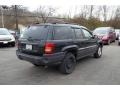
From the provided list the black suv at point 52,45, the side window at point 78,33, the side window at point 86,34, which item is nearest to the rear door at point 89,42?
the side window at point 86,34

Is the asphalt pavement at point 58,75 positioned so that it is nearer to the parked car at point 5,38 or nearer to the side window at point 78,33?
the side window at point 78,33

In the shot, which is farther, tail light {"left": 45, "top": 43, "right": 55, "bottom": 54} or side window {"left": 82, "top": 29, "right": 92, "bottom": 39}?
side window {"left": 82, "top": 29, "right": 92, "bottom": 39}

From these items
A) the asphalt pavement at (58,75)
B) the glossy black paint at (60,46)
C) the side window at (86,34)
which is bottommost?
the asphalt pavement at (58,75)

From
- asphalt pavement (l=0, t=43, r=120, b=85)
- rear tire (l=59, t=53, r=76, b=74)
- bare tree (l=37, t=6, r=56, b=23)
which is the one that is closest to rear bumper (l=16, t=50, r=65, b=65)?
rear tire (l=59, t=53, r=76, b=74)

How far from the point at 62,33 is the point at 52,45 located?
778mm

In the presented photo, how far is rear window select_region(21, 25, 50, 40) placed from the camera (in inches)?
231

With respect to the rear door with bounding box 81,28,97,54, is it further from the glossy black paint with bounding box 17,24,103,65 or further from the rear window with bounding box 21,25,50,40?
the rear window with bounding box 21,25,50,40

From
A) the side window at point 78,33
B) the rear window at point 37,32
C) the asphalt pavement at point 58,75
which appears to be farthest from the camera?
the side window at point 78,33

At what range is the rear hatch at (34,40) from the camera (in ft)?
18.9

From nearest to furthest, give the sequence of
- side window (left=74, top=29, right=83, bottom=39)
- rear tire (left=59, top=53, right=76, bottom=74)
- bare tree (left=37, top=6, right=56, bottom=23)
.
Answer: rear tire (left=59, top=53, right=76, bottom=74), side window (left=74, top=29, right=83, bottom=39), bare tree (left=37, top=6, right=56, bottom=23)

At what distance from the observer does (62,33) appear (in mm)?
6211

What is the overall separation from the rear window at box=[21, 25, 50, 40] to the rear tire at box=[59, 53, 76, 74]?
1098 mm

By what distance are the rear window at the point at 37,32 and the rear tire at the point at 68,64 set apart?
1098 millimetres

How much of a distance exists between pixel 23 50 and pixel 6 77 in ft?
3.52
